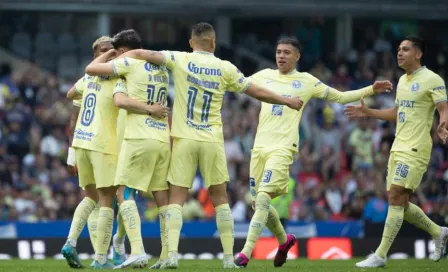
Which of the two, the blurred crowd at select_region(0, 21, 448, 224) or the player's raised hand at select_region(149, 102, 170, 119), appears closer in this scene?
the player's raised hand at select_region(149, 102, 170, 119)

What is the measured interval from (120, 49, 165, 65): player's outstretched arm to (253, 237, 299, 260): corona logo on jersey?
6.85 m

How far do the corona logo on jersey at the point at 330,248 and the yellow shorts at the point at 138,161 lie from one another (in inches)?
267

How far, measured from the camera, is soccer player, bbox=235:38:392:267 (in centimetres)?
1488

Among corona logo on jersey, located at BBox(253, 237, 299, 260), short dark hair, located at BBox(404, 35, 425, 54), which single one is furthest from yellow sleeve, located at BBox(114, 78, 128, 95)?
corona logo on jersey, located at BBox(253, 237, 299, 260)

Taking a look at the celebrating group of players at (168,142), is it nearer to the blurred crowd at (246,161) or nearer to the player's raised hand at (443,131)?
the player's raised hand at (443,131)

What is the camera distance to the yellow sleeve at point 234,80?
13703 millimetres

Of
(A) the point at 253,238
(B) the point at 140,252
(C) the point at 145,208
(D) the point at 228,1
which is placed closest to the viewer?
(B) the point at 140,252

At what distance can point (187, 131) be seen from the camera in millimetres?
13586

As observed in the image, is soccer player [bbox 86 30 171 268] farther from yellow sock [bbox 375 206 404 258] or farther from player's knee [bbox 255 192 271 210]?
yellow sock [bbox 375 206 404 258]

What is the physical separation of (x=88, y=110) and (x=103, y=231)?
1494 mm

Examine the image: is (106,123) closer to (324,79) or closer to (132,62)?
(132,62)

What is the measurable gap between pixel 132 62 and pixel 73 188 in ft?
37.4

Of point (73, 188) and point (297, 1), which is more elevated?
point (297, 1)

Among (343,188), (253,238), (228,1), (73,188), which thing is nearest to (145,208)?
(73,188)
